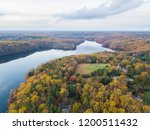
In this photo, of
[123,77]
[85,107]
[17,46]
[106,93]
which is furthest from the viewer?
[17,46]

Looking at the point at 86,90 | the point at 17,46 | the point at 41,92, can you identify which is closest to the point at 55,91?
the point at 41,92

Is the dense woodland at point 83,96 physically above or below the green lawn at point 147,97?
above

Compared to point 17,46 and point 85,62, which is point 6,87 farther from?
point 17,46

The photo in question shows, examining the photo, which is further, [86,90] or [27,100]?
[86,90]

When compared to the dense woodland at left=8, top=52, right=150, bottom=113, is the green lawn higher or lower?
lower

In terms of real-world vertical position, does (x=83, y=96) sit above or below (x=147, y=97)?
above

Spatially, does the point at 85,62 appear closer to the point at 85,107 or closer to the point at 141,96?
the point at 141,96

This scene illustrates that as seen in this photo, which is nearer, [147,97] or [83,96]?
[83,96]

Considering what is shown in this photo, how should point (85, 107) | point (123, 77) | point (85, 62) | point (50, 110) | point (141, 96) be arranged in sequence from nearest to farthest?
point (50, 110)
point (85, 107)
point (141, 96)
point (123, 77)
point (85, 62)

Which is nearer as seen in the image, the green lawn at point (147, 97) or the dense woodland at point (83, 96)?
the dense woodland at point (83, 96)

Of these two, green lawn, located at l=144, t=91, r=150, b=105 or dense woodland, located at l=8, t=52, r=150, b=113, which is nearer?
dense woodland, located at l=8, t=52, r=150, b=113
